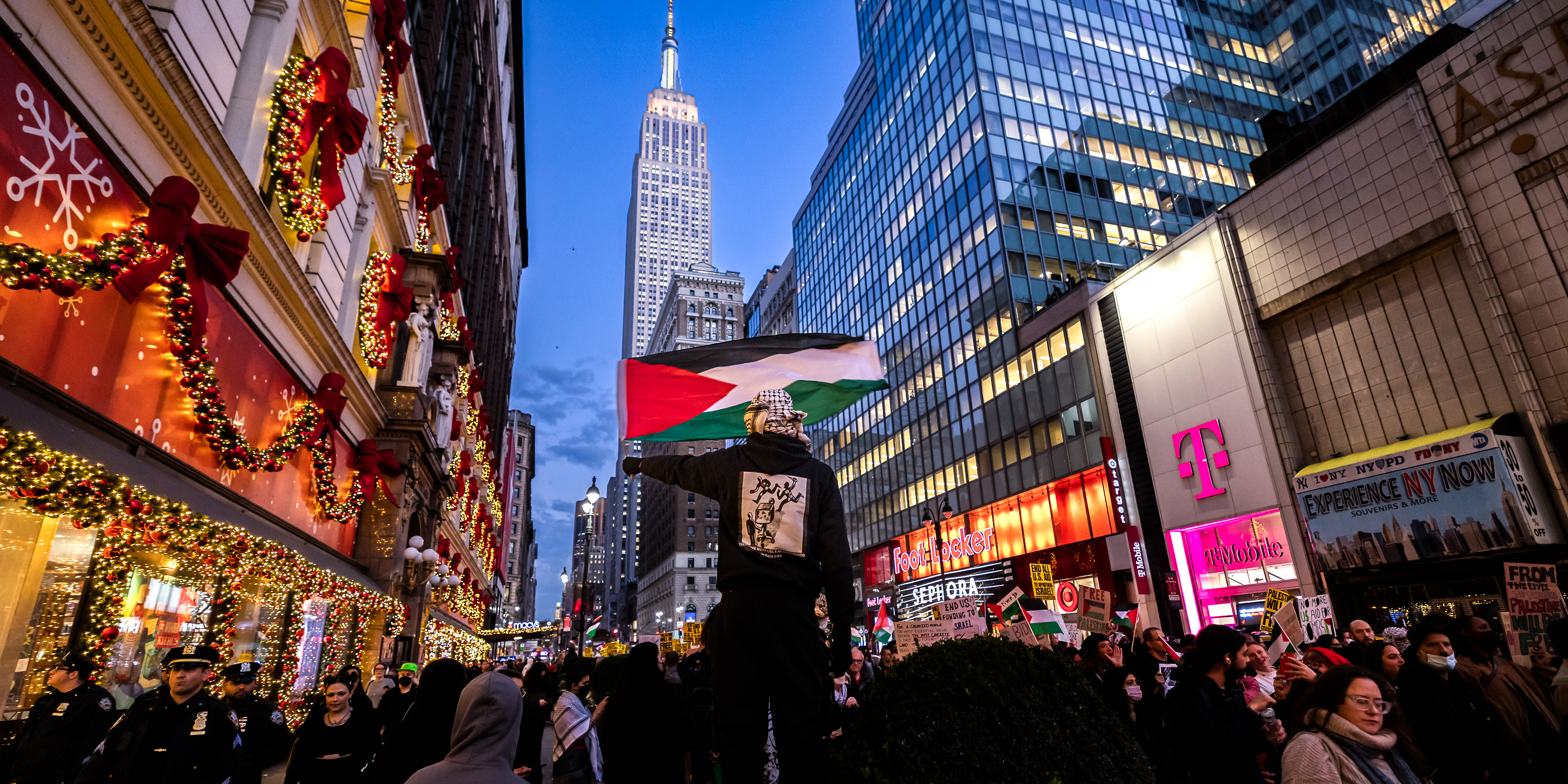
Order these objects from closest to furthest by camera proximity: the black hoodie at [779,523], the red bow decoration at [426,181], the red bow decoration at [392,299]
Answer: the black hoodie at [779,523] < the red bow decoration at [392,299] < the red bow decoration at [426,181]

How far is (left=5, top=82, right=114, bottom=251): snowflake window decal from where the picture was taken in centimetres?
602

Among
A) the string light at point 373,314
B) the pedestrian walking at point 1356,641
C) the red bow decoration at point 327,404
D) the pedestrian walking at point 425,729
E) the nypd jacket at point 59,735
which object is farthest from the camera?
the string light at point 373,314

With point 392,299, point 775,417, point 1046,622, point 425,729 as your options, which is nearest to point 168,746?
point 425,729

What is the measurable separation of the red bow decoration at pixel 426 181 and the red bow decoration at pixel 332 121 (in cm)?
733

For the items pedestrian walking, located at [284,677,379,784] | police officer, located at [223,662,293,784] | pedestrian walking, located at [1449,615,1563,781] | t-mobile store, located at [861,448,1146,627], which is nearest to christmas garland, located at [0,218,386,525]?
police officer, located at [223,662,293,784]

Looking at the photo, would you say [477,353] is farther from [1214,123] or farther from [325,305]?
[1214,123]

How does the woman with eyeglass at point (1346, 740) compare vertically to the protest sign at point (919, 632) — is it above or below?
below

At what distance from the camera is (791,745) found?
3.44 meters

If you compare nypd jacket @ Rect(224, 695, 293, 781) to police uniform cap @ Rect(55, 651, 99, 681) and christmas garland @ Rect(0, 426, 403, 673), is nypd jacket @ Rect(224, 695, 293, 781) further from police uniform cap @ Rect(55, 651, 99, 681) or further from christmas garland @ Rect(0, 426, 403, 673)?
christmas garland @ Rect(0, 426, 403, 673)

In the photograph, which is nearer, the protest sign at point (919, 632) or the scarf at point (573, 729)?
the scarf at point (573, 729)

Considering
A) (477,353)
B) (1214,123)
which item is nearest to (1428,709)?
A: (477,353)

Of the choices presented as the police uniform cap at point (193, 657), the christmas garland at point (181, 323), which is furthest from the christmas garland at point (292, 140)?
the police uniform cap at point (193, 657)

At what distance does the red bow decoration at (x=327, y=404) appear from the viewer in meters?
13.7

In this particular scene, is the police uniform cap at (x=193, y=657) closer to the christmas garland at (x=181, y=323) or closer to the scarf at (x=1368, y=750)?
the christmas garland at (x=181, y=323)
